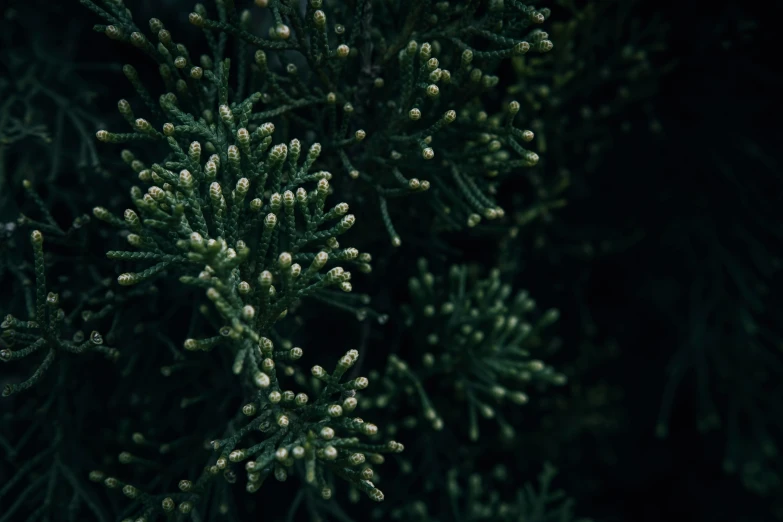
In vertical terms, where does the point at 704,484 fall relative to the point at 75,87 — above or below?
below

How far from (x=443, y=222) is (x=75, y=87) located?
5.18ft

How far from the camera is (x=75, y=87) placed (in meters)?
2.68

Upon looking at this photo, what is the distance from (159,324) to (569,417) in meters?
1.99

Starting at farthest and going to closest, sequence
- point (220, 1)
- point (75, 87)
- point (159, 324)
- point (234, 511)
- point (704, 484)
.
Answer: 1. point (704, 484)
2. point (75, 87)
3. point (159, 324)
4. point (234, 511)
5. point (220, 1)

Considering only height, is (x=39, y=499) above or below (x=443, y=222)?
below

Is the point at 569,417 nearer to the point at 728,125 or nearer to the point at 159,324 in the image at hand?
the point at 728,125

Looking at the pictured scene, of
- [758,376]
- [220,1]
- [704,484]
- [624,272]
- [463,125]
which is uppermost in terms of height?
[220,1]

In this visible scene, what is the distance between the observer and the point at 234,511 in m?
2.22

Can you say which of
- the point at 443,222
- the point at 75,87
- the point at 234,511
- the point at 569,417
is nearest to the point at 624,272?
the point at 569,417

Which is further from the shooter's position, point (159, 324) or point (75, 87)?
point (75, 87)

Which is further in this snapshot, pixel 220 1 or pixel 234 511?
pixel 234 511

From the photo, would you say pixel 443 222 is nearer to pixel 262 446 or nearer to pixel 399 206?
pixel 399 206

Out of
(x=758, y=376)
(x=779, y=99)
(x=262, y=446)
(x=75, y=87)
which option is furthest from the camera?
(x=758, y=376)

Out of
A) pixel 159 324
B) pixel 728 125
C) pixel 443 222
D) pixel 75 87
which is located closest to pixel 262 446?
pixel 159 324
